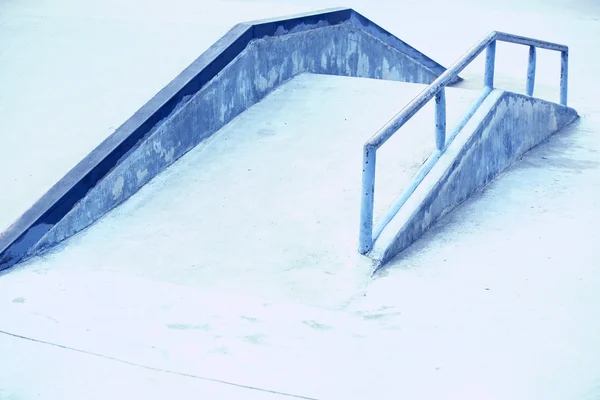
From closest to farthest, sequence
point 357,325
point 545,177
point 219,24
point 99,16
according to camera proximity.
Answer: point 357,325
point 545,177
point 219,24
point 99,16

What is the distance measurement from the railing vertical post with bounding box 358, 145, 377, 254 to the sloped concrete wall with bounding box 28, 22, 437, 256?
6.21 ft

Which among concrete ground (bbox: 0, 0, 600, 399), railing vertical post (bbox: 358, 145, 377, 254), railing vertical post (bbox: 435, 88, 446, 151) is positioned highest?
railing vertical post (bbox: 435, 88, 446, 151)

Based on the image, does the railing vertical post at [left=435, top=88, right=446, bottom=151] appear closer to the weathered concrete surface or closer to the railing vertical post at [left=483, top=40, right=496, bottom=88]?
the weathered concrete surface

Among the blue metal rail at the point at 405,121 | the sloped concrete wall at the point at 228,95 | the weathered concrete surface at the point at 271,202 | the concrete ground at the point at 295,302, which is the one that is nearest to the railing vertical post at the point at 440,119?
the blue metal rail at the point at 405,121

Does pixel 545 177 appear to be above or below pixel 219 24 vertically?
below

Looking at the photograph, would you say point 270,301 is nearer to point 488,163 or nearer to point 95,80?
point 488,163

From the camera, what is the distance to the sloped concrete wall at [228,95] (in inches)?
205

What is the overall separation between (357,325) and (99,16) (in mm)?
5748

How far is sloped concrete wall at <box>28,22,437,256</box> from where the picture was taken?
5219 millimetres

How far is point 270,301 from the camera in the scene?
4090 mm

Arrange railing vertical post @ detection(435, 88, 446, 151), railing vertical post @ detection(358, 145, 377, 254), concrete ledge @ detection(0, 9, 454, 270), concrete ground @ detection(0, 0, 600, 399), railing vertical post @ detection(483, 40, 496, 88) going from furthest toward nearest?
1. railing vertical post @ detection(483, 40, 496, 88)
2. railing vertical post @ detection(435, 88, 446, 151)
3. concrete ledge @ detection(0, 9, 454, 270)
4. railing vertical post @ detection(358, 145, 377, 254)
5. concrete ground @ detection(0, 0, 600, 399)

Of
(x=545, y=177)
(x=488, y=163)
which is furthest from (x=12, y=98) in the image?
(x=545, y=177)

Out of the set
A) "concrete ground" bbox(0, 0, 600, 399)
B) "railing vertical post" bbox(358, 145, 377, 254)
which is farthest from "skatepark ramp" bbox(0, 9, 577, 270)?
"concrete ground" bbox(0, 0, 600, 399)

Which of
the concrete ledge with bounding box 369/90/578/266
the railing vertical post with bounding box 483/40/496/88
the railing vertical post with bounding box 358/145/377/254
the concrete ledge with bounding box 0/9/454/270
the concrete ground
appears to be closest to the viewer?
the concrete ground
